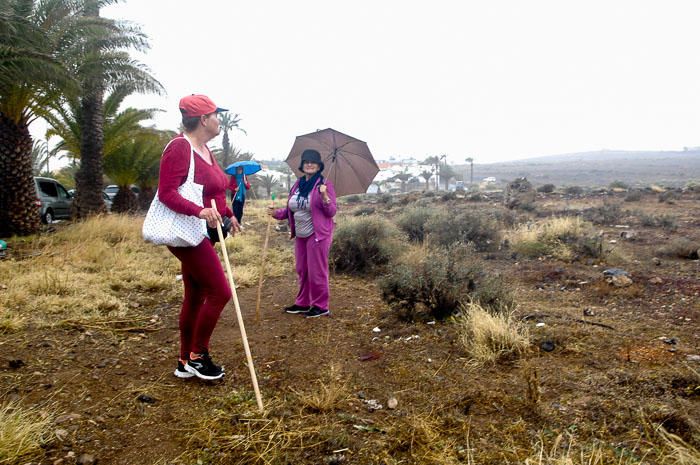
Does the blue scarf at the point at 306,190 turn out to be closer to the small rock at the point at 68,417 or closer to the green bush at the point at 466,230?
the small rock at the point at 68,417

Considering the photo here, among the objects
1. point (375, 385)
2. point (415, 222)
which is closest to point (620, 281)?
point (375, 385)

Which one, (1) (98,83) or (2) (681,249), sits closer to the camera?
(2) (681,249)

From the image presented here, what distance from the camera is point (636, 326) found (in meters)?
4.46

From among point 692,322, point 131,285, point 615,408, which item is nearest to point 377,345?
point 615,408

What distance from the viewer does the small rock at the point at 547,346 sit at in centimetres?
385

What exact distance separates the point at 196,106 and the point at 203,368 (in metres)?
1.73

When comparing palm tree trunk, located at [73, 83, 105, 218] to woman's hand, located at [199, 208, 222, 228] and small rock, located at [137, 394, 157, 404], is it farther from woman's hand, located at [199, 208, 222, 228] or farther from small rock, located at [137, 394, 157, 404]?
woman's hand, located at [199, 208, 222, 228]

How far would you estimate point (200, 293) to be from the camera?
3.32m

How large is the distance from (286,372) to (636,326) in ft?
10.3

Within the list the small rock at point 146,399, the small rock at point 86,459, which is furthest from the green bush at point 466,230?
the small rock at point 86,459

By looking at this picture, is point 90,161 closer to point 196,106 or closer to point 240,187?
point 240,187

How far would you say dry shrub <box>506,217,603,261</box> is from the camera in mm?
8086

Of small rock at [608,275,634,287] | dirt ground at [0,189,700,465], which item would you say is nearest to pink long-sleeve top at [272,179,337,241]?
dirt ground at [0,189,700,465]

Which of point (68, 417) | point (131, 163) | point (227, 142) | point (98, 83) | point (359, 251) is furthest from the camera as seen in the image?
point (227, 142)
